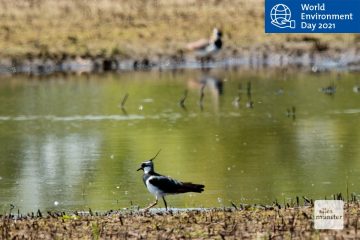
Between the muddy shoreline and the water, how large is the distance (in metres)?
3.11

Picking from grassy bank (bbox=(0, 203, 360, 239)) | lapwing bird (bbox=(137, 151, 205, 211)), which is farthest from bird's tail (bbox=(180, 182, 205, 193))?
grassy bank (bbox=(0, 203, 360, 239))

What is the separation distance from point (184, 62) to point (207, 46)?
2.18m

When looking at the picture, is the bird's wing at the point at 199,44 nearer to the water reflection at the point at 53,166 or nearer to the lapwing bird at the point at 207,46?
the lapwing bird at the point at 207,46

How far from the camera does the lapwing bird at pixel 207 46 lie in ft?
184

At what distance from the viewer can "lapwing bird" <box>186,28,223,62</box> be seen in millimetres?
56156

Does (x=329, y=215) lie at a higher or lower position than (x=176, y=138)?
higher

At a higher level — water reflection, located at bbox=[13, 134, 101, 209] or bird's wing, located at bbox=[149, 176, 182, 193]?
bird's wing, located at bbox=[149, 176, 182, 193]

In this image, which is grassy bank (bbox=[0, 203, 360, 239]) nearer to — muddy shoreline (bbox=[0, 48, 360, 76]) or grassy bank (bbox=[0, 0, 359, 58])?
muddy shoreline (bbox=[0, 48, 360, 76])

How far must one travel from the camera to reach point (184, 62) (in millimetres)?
57844

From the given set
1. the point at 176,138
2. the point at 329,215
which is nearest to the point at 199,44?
the point at 176,138

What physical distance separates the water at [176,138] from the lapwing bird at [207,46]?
111 inches

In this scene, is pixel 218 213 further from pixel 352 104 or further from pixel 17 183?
pixel 352 104

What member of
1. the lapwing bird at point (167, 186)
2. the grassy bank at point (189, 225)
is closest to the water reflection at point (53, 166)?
the lapwing bird at point (167, 186)

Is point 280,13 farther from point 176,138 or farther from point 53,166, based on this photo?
point 53,166
